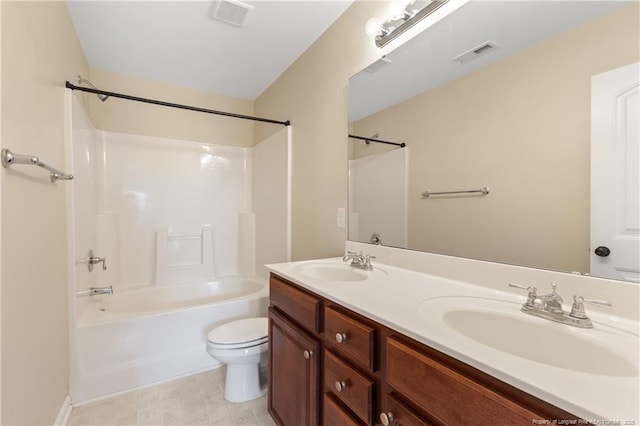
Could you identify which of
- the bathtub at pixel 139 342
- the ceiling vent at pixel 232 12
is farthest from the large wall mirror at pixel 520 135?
the bathtub at pixel 139 342

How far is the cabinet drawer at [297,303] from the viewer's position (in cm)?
107

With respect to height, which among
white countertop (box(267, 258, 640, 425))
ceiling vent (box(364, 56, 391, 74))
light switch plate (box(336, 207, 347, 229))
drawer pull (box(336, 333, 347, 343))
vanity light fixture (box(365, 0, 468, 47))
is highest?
vanity light fixture (box(365, 0, 468, 47))

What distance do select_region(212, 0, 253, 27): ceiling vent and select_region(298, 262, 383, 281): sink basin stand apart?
159 cm

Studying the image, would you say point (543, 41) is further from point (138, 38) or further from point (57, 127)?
point (138, 38)

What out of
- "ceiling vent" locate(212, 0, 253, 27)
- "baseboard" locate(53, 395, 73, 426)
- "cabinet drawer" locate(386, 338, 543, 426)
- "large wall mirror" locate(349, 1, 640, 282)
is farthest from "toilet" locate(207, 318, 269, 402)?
"ceiling vent" locate(212, 0, 253, 27)

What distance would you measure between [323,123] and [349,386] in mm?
1586

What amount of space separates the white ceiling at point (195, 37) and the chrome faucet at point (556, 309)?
1782 millimetres

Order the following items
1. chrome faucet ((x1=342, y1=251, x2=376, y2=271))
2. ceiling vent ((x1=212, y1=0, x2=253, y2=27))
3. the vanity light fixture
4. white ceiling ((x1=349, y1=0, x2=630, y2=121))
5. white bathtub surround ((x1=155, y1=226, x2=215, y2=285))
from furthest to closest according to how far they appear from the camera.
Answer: white bathtub surround ((x1=155, y1=226, x2=215, y2=285)) < ceiling vent ((x1=212, y1=0, x2=253, y2=27)) < chrome faucet ((x1=342, y1=251, x2=376, y2=271)) < the vanity light fixture < white ceiling ((x1=349, y1=0, x2=630, y2=121))

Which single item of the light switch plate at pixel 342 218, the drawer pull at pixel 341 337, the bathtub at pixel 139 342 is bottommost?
the bathtub at pixel 139 342

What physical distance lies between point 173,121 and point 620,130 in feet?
10.5

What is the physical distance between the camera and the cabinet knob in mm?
741

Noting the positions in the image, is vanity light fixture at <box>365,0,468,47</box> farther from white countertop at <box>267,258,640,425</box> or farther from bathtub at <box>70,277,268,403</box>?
bathtub at <box>70,277,268,403</box>

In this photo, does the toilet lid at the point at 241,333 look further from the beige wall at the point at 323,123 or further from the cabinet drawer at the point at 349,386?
the cabinet drawer at the point at 349,386

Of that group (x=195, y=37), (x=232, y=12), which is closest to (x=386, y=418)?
(x=232, y=12)
